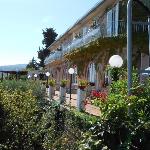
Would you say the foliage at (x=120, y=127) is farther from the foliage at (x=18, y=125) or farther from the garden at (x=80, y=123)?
the foliage at (x=18, y=125)

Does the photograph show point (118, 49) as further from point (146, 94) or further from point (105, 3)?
point (146, 94)

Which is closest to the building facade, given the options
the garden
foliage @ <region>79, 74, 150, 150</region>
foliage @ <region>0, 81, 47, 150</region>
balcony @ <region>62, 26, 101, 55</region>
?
balcony @ <region>62, 26, 101, 55</region>

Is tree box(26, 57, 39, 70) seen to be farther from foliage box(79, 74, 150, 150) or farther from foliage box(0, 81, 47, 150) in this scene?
foliage box(79, 74, 150, 150)

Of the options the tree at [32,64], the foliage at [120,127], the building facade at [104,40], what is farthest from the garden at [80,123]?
the tree at [32,64]

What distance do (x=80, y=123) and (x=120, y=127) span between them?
293 inches

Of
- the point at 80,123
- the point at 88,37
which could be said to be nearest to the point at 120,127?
the point at 80,123

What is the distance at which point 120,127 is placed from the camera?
614cm

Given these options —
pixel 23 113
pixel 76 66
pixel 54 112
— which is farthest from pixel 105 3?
pixel 23 113

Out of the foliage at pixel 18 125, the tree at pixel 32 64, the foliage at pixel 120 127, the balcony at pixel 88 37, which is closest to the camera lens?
the foliage at pixel 120 127

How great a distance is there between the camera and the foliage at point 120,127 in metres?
6.06

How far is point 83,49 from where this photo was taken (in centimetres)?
3178

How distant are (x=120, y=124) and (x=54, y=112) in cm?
1119

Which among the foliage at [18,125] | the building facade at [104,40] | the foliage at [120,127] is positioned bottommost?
the foliage at [18,125]

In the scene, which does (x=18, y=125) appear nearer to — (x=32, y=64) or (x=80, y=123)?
(x=80, y=123)
